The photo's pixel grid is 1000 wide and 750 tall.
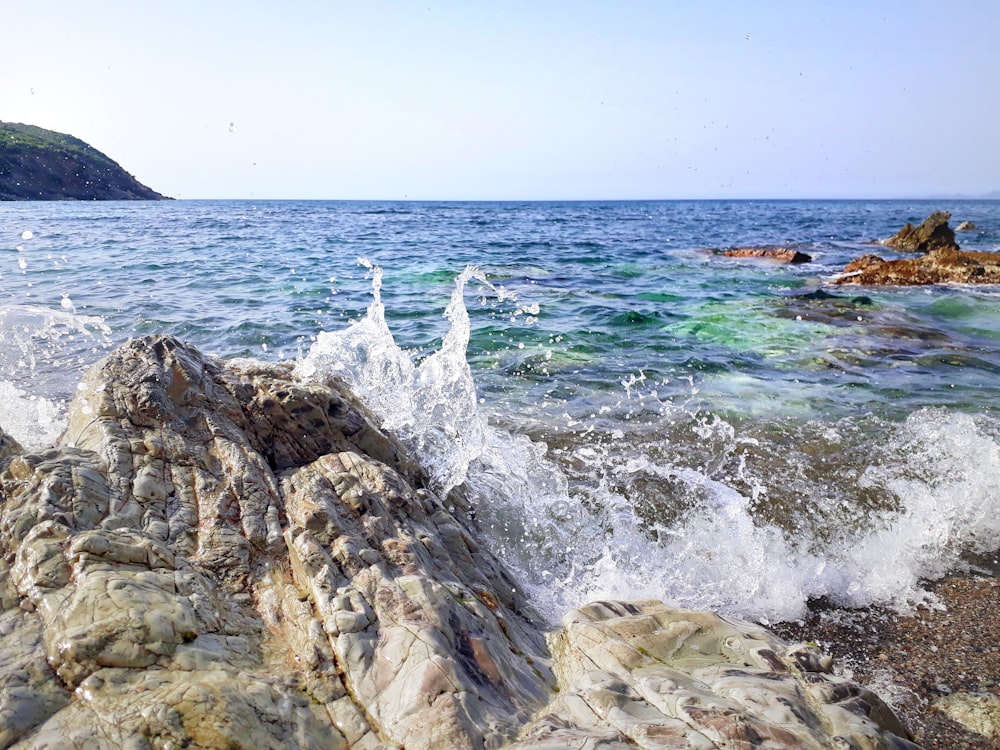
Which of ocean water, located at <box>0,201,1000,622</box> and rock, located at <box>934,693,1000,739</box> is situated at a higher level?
ocean water, located at <box>0,201,1000,622</box>

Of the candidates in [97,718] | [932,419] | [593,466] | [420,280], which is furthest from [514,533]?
[420,280]

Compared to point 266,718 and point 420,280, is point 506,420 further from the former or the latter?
point 420,280

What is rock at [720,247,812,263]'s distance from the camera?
20.7 meters

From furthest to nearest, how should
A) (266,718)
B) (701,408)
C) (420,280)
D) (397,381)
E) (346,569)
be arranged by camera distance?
(420,280) → (701,408) → (397,381) → (346,569) → (266,718)

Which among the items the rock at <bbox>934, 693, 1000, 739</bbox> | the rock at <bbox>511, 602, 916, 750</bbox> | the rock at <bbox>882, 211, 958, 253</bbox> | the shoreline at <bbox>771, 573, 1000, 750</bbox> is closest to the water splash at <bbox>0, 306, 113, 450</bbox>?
the rock at <bbox>511, 602, 916, 750</bbox>

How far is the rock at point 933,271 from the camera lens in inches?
615

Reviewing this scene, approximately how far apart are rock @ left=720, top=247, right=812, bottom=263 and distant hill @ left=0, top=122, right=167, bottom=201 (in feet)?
187

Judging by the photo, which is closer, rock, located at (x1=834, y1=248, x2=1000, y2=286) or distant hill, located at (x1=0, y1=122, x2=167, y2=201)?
rock, located at (x1=834, y1=248, x2=1000, y2=286)

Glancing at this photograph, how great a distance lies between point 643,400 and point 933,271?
1385 centimetres

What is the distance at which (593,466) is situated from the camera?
17.9ft

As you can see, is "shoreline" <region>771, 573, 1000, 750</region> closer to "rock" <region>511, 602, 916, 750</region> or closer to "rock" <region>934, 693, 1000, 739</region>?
"rock" <region>934, 693, 1000, 739</region>

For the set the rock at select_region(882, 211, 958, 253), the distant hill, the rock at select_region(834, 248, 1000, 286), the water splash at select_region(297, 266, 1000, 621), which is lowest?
the water splash at select_region(297, 266, 1000, 621)

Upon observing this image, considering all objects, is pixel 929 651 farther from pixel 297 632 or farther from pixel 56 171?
pixel 56 171

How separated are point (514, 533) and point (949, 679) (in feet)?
8.25
